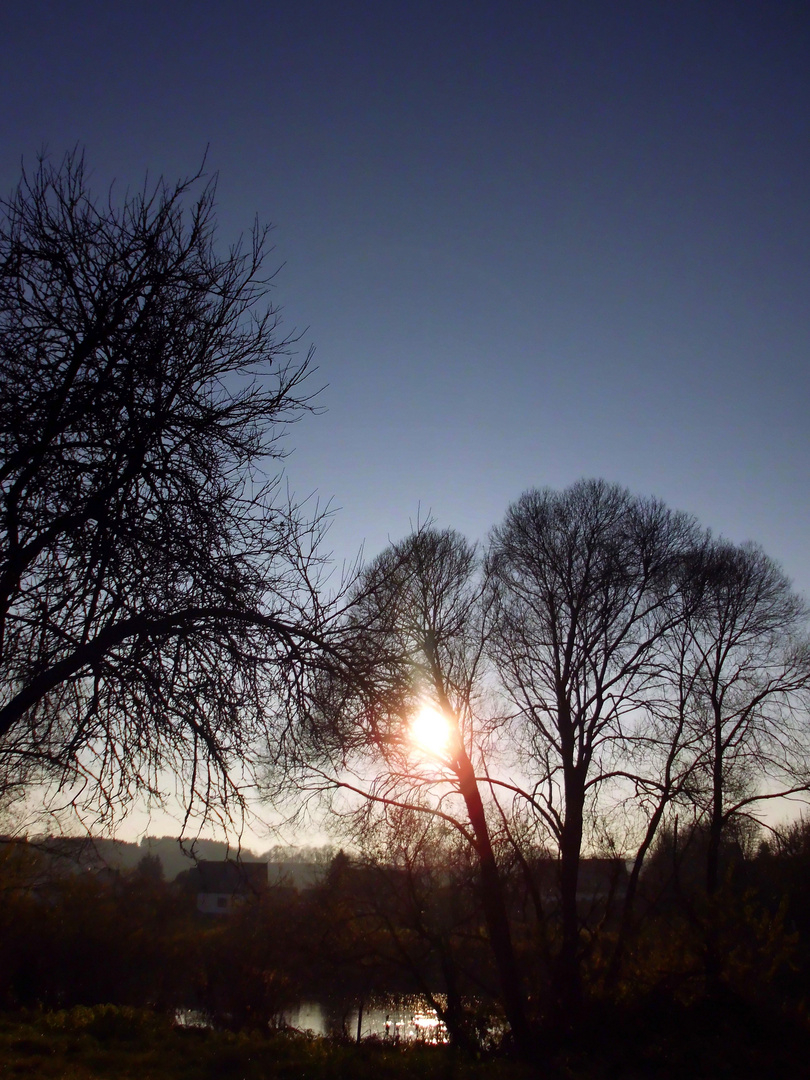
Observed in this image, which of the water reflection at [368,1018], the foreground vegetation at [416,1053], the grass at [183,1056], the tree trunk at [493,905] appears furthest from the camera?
the water reflection at [368,1018]

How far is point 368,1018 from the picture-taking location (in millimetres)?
23516

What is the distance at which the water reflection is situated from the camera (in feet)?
62.2

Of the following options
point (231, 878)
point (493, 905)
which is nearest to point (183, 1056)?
point (493, 905)

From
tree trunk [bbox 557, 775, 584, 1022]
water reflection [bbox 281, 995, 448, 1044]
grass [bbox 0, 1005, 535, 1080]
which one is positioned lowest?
water reflection [bbox 281, 995, 448, 1044]

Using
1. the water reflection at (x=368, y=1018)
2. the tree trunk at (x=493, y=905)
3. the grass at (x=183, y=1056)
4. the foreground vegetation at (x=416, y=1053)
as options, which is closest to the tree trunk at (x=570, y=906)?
the foreground vegetation at (x=416, y=1053)

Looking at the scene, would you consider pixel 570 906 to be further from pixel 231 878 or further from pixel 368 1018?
pixel 368 1018

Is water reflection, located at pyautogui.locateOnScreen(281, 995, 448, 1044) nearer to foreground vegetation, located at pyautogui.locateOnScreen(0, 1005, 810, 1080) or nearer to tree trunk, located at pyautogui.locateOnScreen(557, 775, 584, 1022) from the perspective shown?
foreground vegetation, located at pyautogui.locateOnScreen(0, 1005, 810, 1080)

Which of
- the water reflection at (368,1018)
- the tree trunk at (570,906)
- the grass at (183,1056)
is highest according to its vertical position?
Answer: the tree trunk at (570,906)

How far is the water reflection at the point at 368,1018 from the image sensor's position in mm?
18953

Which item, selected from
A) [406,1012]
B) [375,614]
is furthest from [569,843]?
[406,1012]

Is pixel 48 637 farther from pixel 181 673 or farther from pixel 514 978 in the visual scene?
pixel 514 978

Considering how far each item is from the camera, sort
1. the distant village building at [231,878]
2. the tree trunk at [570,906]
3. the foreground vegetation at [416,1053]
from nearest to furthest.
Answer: the distant village building at [231,878], the foreground vegetation at [416,1053], the tree trunk at [570,906]

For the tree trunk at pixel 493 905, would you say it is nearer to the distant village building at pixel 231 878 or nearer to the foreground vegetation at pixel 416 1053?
the foreground vegetation at pixel 416 1053

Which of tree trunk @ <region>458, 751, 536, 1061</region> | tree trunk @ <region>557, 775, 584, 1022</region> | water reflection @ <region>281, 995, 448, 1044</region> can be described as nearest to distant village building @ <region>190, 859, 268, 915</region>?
tree trunk @ <region>458, 751, 536, 1061</region>
